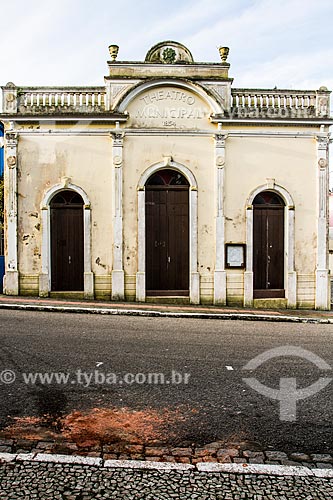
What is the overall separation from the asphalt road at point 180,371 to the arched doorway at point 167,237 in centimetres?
343

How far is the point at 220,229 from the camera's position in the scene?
44.5 ft

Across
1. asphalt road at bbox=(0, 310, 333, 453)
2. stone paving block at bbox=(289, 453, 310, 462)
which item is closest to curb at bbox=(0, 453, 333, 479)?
stone paving block at bbox=(289, 453, 310, 462)

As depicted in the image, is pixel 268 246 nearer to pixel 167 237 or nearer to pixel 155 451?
pixel 167 237

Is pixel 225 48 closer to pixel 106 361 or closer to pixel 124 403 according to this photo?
pixel 106 361

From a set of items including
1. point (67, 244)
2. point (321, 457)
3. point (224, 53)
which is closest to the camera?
point (321, 457)

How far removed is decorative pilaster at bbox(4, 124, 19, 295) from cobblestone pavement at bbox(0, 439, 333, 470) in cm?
984

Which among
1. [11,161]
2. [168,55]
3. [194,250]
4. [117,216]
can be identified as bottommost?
[194,250]

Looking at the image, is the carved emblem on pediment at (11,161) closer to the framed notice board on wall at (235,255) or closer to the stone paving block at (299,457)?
the framed notice board on wall at (235,255)

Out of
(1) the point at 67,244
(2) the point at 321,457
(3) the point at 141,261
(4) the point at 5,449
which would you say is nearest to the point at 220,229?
(3) the point at 141,261

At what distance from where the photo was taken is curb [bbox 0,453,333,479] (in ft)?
11.9

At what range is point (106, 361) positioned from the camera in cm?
674

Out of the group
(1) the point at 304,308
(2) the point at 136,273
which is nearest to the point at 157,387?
(2) the point at 136,273

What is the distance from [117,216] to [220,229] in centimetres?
300

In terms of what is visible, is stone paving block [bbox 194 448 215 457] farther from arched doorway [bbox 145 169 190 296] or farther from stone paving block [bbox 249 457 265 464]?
arched doorway [bbox 145 169 190 296]
